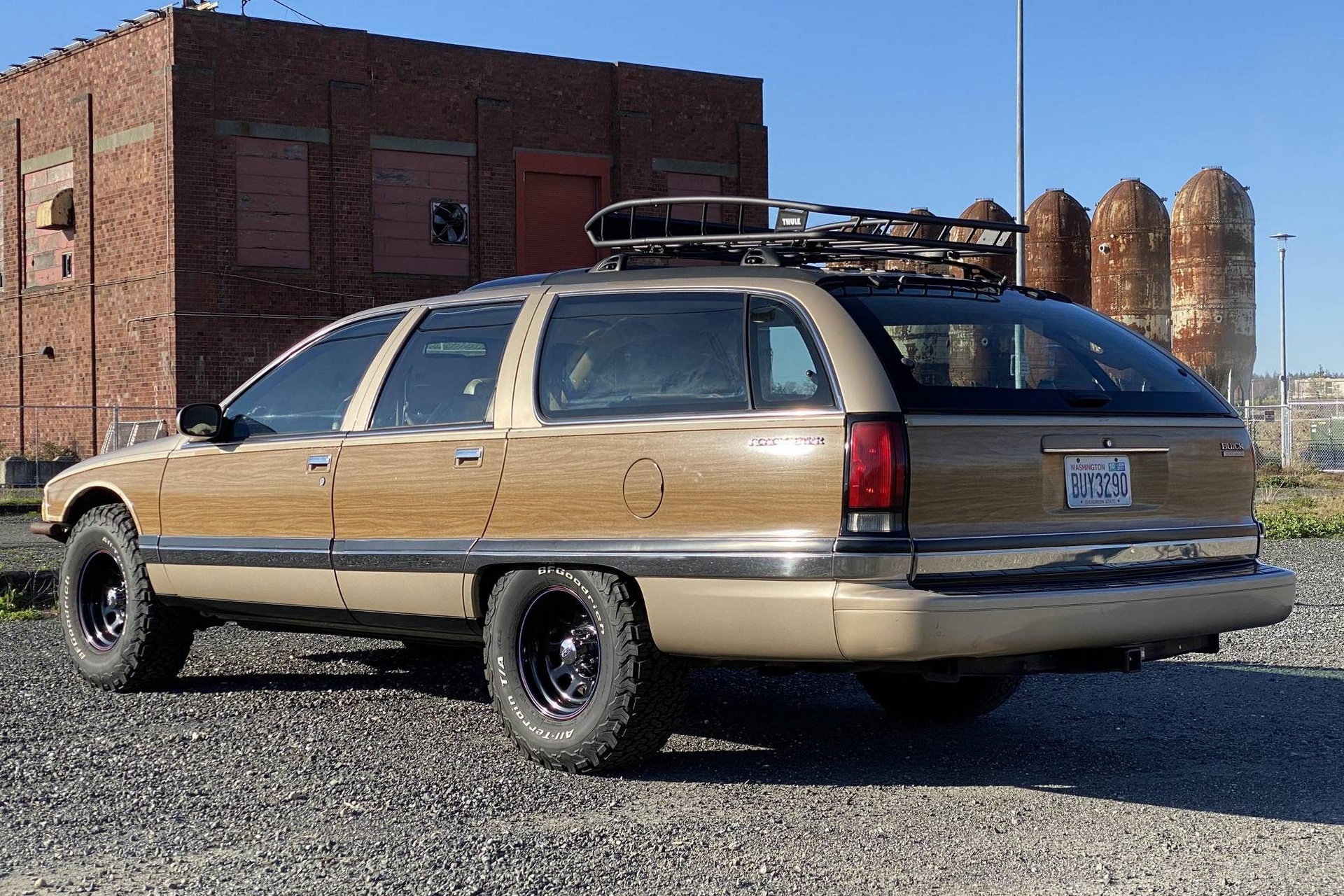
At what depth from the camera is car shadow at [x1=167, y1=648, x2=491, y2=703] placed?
7.42m

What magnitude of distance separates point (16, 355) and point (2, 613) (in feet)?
79.6

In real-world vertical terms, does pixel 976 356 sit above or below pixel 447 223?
below

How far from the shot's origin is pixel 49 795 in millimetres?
5258

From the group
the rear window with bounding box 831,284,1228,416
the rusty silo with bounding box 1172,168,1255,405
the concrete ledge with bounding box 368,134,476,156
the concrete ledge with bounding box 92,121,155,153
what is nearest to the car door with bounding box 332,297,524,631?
the rear window with bounding box 831,284,1228,416

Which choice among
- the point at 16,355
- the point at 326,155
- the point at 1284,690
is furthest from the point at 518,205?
the point at 1284,690

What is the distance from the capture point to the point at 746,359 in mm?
5324

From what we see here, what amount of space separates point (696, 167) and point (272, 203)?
30.3 ft

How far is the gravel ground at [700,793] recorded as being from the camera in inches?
172

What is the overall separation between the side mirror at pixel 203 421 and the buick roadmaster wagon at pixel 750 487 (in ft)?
1.12

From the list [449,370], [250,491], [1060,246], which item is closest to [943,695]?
[449,370]

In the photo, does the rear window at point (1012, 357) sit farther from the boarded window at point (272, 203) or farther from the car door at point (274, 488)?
the boarded window at point (272, 203)

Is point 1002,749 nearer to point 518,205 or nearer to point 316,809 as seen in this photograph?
point 316,809

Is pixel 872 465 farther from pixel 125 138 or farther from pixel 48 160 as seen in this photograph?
pixel 48 160

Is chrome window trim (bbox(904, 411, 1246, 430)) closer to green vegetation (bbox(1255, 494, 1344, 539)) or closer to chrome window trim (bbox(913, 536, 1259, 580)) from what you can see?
chrome window trim (bbox(913, 536, 1259, 580))
